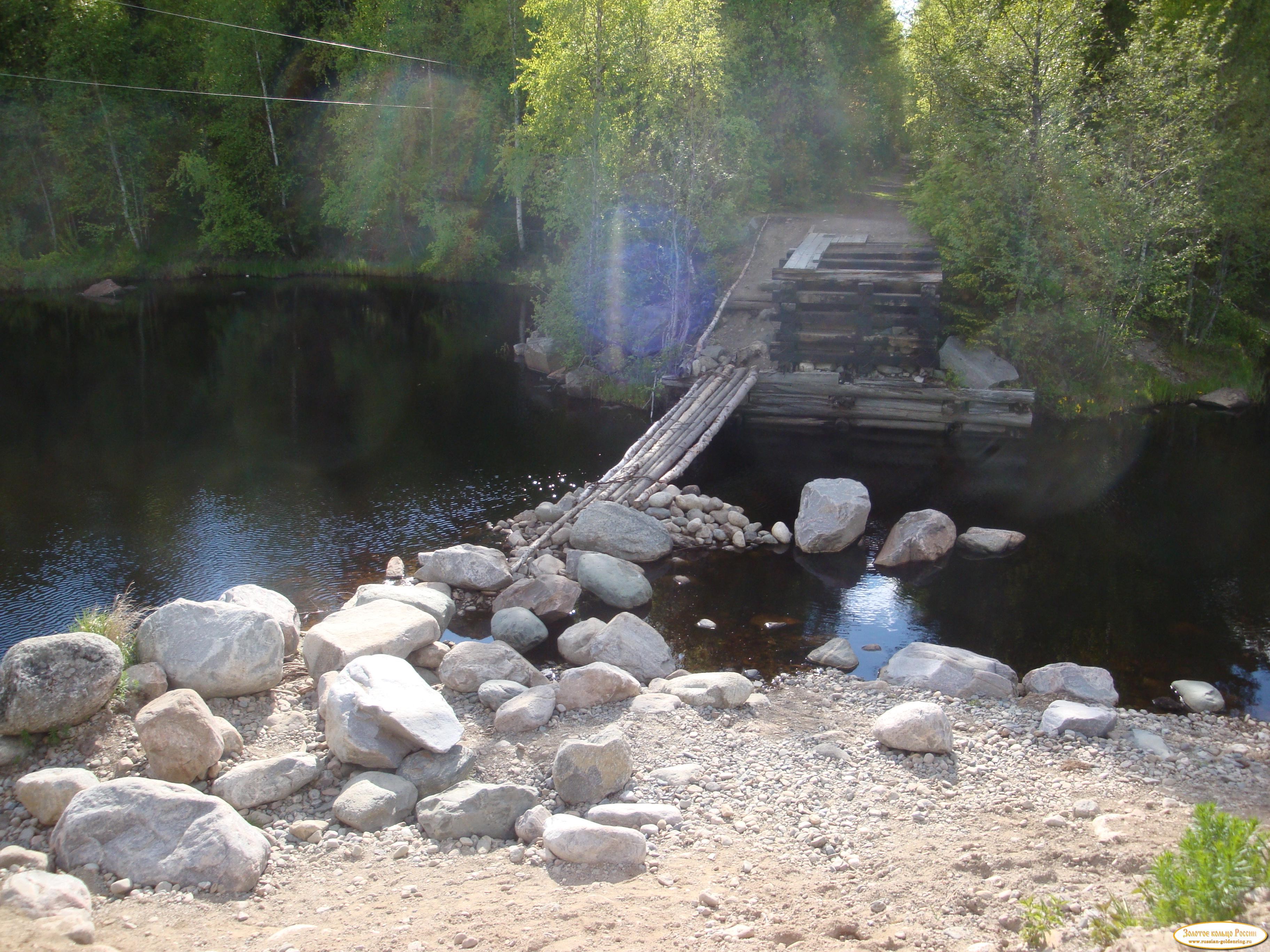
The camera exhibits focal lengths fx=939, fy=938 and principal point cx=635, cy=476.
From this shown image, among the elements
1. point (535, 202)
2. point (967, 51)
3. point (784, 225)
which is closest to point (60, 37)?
point (535, 202)

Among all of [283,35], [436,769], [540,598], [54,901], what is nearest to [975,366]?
[540,598]

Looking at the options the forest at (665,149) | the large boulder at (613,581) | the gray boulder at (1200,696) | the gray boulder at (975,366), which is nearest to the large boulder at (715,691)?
the large boulder at (613,581)

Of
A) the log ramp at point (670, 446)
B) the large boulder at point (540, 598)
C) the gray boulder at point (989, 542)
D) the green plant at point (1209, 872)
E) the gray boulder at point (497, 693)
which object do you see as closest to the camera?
the green plant at point (1209, 872)

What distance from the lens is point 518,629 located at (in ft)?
39.7

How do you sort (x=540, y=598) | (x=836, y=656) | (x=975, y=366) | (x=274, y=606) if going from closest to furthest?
(x=274, y=606)
(x=836, y=656)
(x=540, y=598)
(x=975, y=366)

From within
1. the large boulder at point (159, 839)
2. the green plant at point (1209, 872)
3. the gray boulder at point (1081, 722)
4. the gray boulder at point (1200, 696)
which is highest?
the green plant at point (1209, 872)

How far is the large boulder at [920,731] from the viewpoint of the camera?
341 inches

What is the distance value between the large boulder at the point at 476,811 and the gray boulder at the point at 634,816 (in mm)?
608

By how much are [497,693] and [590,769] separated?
2.26 metres

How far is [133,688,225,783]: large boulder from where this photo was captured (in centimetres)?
825

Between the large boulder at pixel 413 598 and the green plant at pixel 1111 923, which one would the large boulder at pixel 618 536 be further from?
the green plant at pixel 1111 923

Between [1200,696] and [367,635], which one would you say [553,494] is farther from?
[1200,696]

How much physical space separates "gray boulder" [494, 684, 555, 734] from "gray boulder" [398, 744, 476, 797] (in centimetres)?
85

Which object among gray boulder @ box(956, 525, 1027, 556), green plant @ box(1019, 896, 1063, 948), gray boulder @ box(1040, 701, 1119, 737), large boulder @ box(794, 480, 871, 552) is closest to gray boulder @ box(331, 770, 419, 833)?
green plant @ box(1019, 896, 1063, 948)
